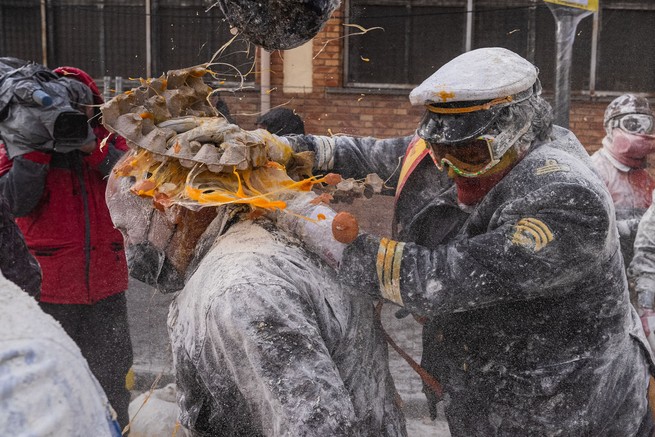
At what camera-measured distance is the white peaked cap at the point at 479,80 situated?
2381mm

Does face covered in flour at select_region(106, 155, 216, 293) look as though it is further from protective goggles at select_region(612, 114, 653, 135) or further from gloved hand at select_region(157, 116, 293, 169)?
protective goggles at select_region(612, 114, 653, 135)

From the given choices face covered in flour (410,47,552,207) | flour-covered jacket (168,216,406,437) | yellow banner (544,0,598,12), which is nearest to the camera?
flour-covered jacket (168,216,406,437)

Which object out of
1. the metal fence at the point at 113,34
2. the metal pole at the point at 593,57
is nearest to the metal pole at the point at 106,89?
the metal fence at the point at 113,34

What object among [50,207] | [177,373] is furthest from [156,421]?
[177,373]

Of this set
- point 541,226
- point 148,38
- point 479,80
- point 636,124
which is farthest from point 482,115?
point 148,38

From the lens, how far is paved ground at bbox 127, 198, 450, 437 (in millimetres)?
5281

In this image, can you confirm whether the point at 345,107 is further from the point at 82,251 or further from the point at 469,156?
the point at 469,156

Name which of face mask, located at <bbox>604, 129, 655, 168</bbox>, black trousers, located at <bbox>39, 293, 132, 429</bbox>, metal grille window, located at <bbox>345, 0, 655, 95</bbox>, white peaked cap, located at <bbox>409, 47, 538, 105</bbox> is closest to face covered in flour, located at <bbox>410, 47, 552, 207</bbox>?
white peaked cap, located at <bbox>409, 47, 538, 105</bbox>

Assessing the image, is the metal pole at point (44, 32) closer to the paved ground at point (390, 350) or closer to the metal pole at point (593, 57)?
the paved ground at point (390, 350)

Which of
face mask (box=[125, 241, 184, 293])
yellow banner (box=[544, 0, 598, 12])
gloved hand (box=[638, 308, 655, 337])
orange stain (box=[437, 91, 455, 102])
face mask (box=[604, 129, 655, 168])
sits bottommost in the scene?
gloved hand (box=[638, 308, 655, 337])

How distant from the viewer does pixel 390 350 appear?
594 cm

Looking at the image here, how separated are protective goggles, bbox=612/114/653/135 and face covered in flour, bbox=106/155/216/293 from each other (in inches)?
154

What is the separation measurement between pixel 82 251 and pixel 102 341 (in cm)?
44

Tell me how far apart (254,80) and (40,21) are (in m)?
2.22
